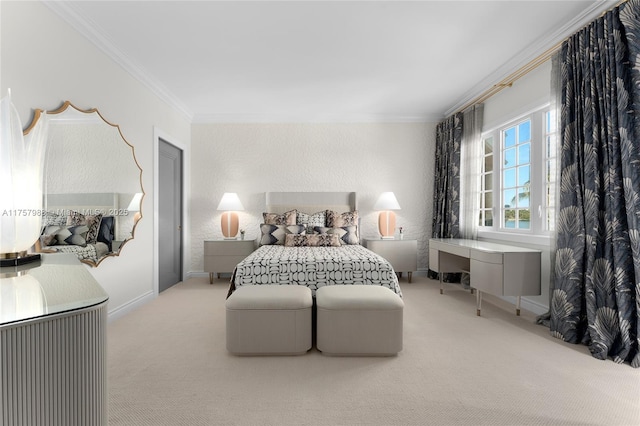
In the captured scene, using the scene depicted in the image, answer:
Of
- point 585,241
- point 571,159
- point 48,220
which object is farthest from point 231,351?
point 571,159

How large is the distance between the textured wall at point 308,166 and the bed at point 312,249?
9.9 inches

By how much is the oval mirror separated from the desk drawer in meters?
3.59

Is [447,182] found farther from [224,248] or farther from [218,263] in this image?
[218,263]

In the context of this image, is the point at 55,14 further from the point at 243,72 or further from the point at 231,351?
the point at 231,351

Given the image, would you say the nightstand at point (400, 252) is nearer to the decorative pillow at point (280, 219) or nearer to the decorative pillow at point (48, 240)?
the decorative pillow at point (280, 219)

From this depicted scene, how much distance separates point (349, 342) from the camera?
7.75 feet

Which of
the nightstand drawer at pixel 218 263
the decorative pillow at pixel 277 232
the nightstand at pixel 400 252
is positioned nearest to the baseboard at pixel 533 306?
the nightstand at pixel 400 252

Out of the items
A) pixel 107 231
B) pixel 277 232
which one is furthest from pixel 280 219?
pixel 107 231

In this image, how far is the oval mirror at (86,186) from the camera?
2.41 meters

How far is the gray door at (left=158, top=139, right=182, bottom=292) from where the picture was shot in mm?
4316

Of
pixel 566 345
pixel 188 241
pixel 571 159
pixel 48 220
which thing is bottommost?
pixel 566 345

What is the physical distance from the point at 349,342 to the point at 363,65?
2.77 metres

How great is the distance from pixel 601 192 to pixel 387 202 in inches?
109

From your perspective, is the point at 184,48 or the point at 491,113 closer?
the point at 184,48
